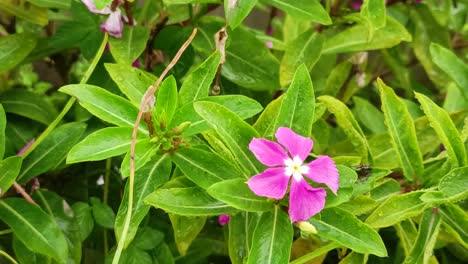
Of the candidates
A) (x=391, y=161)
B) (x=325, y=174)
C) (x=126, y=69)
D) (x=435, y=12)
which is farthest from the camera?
(x=435, y=12)

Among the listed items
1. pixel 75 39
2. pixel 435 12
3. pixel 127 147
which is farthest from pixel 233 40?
pixel 435 12

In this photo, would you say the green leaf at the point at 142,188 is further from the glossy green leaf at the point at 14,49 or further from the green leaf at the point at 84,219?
the glossy green leaf at the point at 14,49

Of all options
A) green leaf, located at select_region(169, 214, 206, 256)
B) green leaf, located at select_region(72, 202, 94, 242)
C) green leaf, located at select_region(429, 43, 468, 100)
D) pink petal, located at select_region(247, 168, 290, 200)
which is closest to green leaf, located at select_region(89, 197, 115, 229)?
green leaf, located at select_region(72, 202, 94, 242)

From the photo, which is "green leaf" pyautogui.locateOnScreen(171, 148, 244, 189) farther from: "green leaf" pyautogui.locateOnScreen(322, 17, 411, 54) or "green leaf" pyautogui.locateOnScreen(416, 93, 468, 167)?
"green leaf" pyautogui.locateOnScreen(322, 17, 411, 54)

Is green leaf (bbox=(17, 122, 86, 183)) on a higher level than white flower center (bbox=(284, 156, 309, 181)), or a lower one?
lower

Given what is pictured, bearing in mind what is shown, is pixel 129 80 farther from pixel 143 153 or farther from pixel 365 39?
pixel 365 39

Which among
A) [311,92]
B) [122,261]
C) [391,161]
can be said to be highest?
[311,92]

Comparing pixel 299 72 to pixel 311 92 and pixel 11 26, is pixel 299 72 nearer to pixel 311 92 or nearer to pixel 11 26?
pixel 311 92

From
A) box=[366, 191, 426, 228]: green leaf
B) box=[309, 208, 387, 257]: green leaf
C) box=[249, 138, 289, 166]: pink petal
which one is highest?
box=[249, 138, 289, 166]: pink petal
